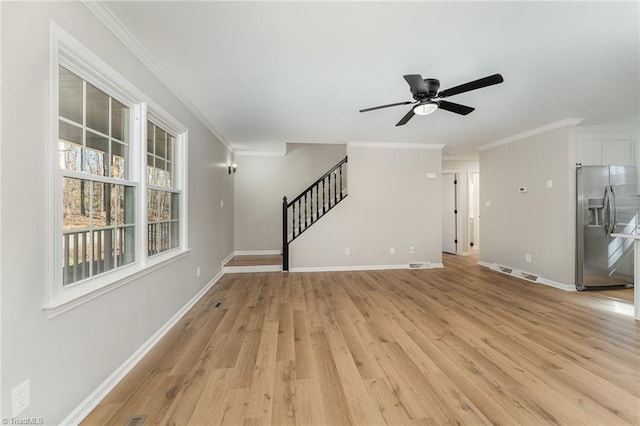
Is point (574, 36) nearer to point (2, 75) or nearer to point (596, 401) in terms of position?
point (596, 401)

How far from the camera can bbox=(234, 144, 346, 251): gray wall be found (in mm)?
6164

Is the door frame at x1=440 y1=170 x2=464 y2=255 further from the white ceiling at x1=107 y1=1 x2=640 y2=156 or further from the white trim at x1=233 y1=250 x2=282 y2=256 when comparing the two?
the white trim at x1=233 y1=250 x2=282 y2=256

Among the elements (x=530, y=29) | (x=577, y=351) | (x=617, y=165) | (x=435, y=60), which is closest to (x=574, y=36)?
(x=530, y=29)

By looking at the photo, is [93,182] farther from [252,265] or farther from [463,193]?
[463,193]

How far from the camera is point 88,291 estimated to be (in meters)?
1.57

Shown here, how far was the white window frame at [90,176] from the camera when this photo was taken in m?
1.35

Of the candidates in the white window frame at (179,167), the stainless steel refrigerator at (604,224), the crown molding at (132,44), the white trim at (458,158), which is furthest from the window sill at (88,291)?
the white trim at (458,158)

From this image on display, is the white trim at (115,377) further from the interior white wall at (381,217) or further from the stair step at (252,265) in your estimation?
the interior white wall at (381,217)

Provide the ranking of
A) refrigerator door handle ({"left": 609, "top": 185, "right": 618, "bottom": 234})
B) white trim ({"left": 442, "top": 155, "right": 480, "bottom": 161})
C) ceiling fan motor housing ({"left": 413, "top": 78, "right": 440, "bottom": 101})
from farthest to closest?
white trim ({"left": 442, "top": 155, "right": 480, "bottom": 161})
refrigerator door handle ({"left": 609, "top": 185, "right": 618, "bottom": 234})
ceiling fan motor housing ({"left": 413, "top": 78, "right": 440, "bottom": 101})

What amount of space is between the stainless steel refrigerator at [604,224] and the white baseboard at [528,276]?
0.61 feet

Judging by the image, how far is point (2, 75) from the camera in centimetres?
111

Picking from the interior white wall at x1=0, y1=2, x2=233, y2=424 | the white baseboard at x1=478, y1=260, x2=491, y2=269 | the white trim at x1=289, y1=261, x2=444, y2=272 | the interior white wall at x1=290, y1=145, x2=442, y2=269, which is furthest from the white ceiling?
the white baseboard at x1=478, y1=260, x2=491, y2=269

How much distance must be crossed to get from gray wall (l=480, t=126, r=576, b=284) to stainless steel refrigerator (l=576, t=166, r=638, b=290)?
0.37 ft

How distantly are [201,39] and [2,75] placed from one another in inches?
48.8
